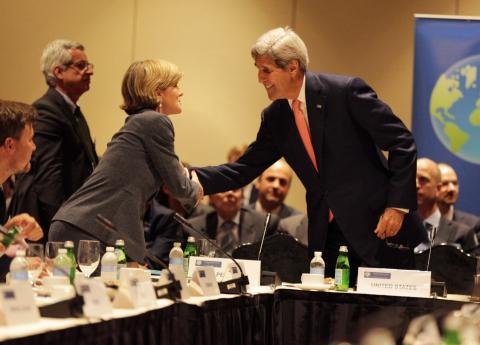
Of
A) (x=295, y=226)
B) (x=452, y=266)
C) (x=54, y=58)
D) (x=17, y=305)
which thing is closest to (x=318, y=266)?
(x=452, y=266)

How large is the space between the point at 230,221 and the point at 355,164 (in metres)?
2.79

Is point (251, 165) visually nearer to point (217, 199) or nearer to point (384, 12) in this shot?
point (217, 199)

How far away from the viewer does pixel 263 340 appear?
3336mm

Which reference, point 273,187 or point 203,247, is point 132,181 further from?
point 273,187

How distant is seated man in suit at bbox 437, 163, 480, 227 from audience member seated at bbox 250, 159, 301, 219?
1.11 meters

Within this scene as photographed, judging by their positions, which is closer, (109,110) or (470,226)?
(470,226)

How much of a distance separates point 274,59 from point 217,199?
281cm

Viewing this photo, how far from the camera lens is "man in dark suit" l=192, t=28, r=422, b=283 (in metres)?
3.81

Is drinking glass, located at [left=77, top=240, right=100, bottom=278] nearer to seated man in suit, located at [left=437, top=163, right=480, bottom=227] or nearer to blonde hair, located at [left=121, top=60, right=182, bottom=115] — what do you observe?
blonde hair, located at [left=121, top=60, right=182, bottom=115]

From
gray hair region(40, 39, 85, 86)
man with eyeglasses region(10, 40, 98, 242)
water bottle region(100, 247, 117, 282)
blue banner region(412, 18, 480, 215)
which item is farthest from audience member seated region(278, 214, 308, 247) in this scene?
water bottle region(100, 247, 117, 282)

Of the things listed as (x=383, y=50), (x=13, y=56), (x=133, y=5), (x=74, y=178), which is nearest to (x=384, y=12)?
(x=383, y=50)

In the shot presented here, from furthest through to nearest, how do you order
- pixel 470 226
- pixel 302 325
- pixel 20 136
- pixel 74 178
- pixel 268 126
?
pixel 470 226 → pixel 74 178 → pixel 268 126 → pixel 302 325 → pixel 20 136

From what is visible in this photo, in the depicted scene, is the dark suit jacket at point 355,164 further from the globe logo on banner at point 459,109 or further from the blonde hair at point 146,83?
the globe logo on banner at point 459,109

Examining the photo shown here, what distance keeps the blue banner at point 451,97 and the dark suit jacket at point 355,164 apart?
328cm
